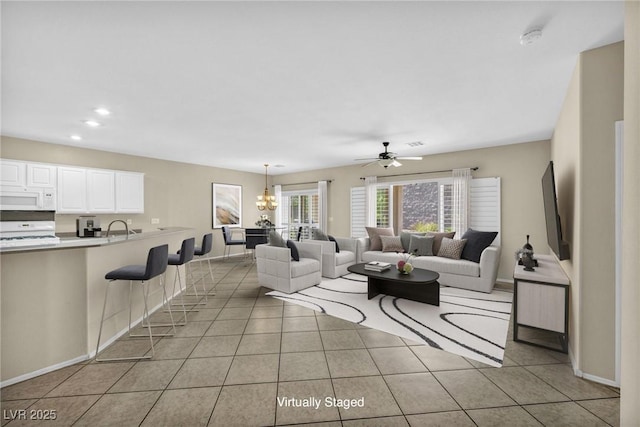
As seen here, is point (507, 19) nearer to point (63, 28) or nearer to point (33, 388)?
point (63, 28)

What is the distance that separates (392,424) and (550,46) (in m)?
2.92

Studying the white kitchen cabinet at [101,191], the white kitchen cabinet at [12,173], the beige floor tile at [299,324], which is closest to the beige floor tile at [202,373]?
the beige floor tile at [299,324]

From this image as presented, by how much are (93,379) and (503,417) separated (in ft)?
9.74

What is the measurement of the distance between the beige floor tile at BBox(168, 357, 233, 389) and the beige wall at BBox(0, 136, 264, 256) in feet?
15.1

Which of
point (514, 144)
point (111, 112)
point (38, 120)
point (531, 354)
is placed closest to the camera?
point (531, 354)

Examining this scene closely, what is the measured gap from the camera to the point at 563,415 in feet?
5.68

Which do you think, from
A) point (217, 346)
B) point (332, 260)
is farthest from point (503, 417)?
point (332, 260)

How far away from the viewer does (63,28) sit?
1.85 m

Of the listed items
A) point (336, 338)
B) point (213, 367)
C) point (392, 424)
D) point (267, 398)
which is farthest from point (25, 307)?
point (392, 424)

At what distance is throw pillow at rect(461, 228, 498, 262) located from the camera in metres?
4.66

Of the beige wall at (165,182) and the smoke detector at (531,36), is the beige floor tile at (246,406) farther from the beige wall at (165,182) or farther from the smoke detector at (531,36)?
the beige wall at (165,182)

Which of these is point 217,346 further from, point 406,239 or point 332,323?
point 406,239

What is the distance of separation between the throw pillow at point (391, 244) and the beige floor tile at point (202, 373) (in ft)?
13.1

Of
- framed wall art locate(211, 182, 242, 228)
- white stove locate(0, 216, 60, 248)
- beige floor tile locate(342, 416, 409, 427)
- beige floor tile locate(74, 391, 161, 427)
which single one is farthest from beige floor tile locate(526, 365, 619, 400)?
framed wall art locate(211, 182, 242, 228)
